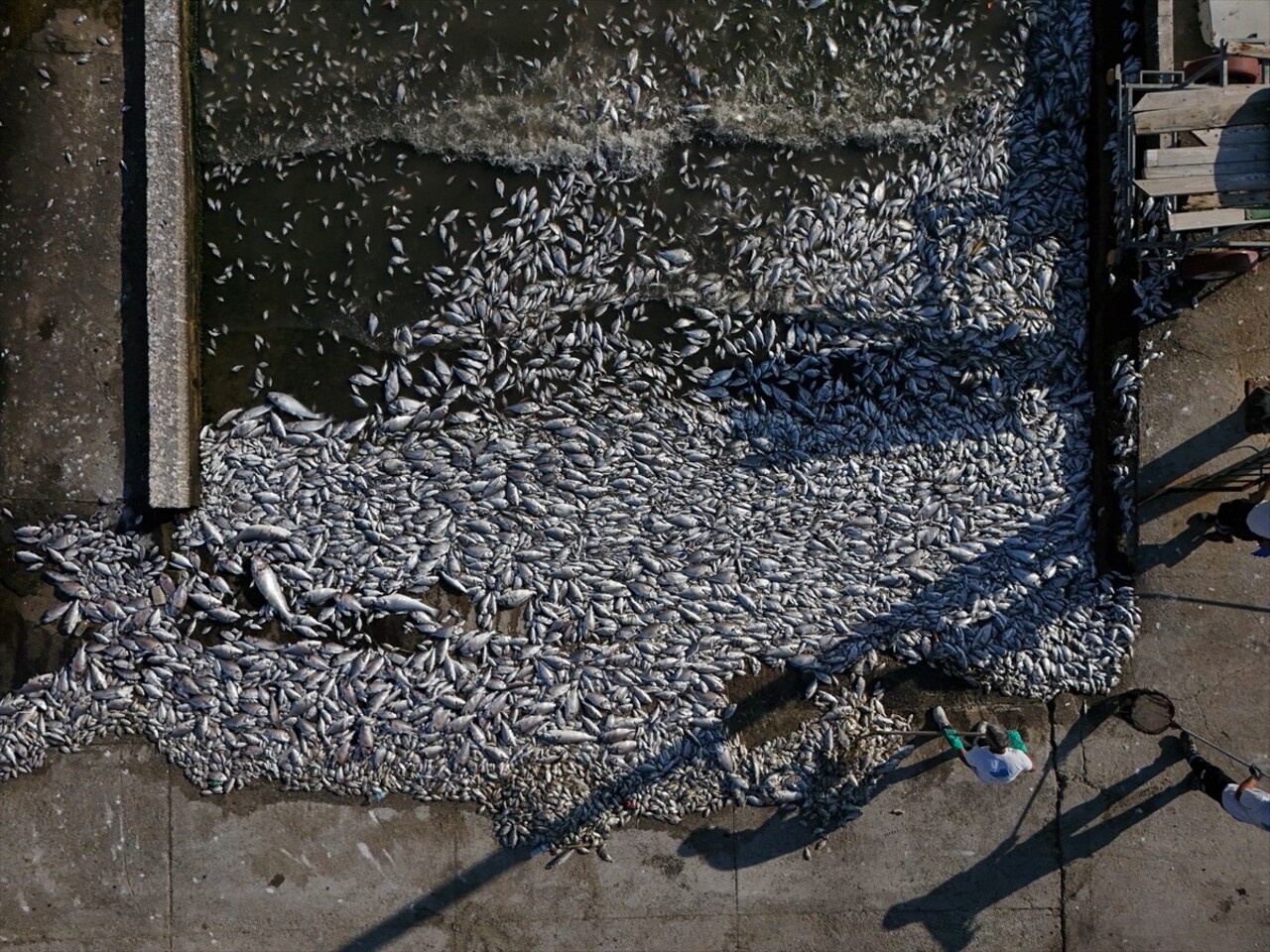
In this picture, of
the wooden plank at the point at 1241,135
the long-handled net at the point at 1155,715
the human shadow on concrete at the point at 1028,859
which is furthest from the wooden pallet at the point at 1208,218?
the human shadow on concrete at the point at 1028,859

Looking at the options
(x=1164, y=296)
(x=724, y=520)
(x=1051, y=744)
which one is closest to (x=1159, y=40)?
(x=1164, y=296)

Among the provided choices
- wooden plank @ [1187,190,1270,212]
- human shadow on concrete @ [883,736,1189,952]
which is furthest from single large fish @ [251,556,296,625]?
wooden plank @ [1187,190,1270,212]

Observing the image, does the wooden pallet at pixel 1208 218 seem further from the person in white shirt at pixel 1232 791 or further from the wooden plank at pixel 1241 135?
the person in white shirt at pixel 1232 791

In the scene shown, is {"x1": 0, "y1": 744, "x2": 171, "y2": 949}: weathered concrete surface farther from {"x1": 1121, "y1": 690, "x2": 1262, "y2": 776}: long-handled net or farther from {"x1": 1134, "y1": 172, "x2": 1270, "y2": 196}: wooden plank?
{"x1": 1134, "y1": 172, "x2": 1270, "y2": 196}: wooden plank

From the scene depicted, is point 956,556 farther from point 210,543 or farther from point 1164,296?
point 210,543

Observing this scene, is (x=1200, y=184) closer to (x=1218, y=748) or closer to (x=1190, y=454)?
(x=1190, y=454)

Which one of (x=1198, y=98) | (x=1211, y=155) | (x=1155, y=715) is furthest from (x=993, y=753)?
(x=1198, y=98)
